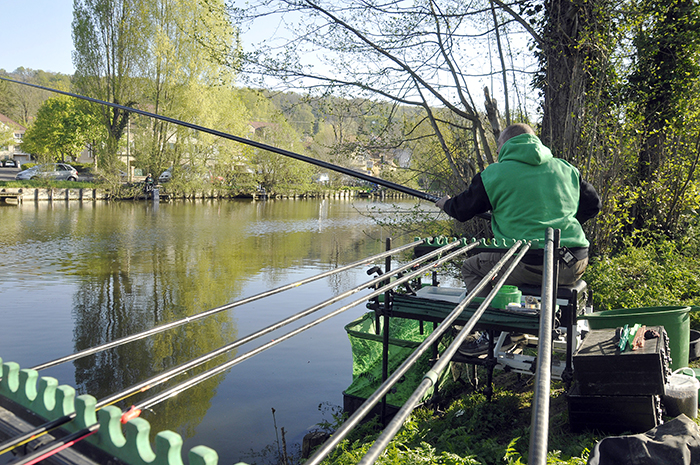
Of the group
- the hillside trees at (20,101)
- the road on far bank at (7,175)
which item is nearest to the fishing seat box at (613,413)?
the road on far bank at (7,175)

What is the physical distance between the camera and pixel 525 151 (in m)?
3.71

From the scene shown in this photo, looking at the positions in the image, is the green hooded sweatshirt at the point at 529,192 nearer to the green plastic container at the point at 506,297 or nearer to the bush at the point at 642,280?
A: the green plastic container at the point at 506,297

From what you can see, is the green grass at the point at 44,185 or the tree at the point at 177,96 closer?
the green grass at the point at 44,185

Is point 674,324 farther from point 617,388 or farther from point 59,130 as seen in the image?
point 59,130

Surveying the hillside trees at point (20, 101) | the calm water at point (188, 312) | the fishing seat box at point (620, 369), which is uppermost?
the hillside trees at point (20, 101)

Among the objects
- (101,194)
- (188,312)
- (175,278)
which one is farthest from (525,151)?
(101,194)

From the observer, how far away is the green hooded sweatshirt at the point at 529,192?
372 centimetres

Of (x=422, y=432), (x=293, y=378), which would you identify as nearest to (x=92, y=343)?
(x=293, y=378)

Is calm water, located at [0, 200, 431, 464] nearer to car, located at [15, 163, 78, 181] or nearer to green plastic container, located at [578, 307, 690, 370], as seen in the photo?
green plastic container, located at [578, 307, 690, 370]

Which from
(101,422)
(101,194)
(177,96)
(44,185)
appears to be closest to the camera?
(101,422)

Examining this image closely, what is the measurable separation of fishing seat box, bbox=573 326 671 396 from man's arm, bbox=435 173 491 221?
1.10 meters

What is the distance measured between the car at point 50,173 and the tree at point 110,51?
2946 mm

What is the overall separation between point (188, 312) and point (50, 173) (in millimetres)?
28991

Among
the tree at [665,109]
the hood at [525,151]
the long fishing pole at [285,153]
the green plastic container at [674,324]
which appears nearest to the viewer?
the long fishing pole at [285,153]
